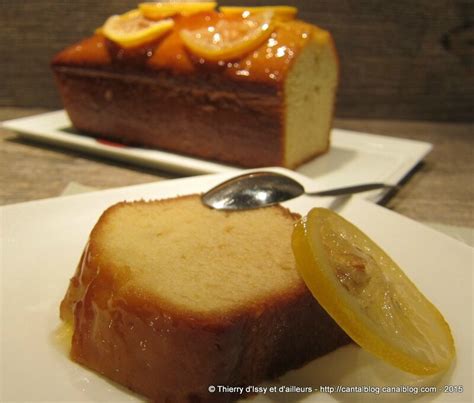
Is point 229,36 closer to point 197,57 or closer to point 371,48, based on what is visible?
point 197,57

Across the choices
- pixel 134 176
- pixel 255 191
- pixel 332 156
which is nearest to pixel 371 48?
pixel 332 156

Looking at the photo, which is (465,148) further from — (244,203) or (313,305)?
(313,305)

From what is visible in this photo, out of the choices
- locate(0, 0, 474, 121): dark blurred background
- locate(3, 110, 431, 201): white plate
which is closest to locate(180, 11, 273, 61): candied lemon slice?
locate(3, 110, 431, 201): white plate

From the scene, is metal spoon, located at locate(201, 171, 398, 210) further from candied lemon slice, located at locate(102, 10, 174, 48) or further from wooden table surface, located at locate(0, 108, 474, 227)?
candied lemon slice, located at locate(102, 10, 174, 48)

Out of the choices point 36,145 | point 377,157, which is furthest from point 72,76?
point 377,157

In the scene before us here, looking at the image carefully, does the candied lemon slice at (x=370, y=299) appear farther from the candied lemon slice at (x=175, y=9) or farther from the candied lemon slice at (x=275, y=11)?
the candied lemon slice at (x=175, y=9)
